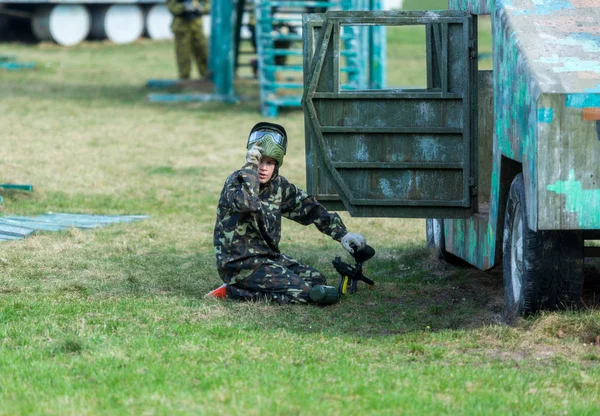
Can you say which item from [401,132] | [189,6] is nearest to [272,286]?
[401,132]

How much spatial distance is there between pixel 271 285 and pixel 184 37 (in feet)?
52.0

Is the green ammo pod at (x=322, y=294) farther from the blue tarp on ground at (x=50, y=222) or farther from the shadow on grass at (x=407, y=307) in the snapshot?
the blue tarp on ground at (x=50, y=222)

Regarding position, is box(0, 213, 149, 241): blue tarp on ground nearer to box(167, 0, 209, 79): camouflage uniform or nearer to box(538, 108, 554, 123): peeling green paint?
box(538, 108, 554, 123): peeling green paint

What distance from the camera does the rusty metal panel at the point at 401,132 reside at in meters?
6.65

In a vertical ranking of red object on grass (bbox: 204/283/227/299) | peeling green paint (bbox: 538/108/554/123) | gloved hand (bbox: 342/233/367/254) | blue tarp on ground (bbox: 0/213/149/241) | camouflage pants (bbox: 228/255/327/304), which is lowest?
blue tarp on ground (bbox: 0/213/149/241)

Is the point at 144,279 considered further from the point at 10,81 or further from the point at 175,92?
the point at 10,81

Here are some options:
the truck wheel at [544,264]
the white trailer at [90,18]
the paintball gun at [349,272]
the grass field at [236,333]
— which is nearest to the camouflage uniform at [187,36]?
the white trailer at [90,18]

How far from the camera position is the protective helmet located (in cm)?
659

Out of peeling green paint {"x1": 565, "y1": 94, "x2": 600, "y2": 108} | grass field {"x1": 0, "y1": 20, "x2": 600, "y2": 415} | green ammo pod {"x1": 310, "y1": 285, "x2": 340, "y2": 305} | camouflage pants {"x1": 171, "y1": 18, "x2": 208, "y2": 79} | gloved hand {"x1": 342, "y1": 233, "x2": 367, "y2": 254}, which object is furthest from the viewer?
camouflage pants {"x1": 171, "y1": 18, "x2": 208, "y2": 79}

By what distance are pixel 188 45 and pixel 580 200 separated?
17.8 m

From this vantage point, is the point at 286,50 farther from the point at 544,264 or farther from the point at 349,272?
the point at 544,264

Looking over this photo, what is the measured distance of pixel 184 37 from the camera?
2175cm

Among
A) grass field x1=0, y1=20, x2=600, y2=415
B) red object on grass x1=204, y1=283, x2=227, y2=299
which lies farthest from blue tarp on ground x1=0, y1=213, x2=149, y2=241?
red object on grass x1=204, y1=283, x2=227, y2=299

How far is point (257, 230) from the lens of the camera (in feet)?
21.8
